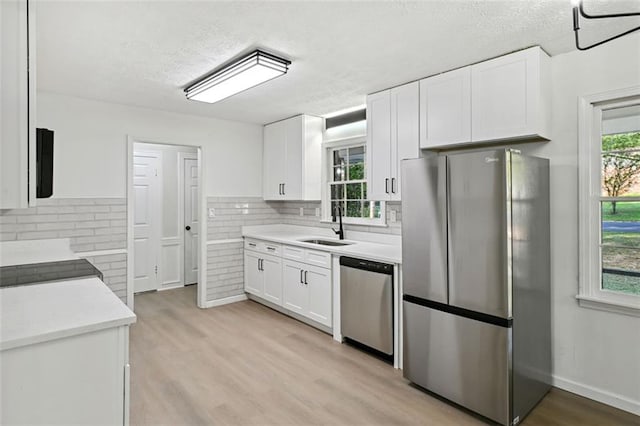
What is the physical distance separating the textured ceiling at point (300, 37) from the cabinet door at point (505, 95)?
100 millimetres

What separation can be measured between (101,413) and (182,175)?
190 inches

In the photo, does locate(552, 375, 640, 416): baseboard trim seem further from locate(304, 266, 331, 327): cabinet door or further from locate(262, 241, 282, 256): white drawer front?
locate(262, 241, 282, 256): white drawer front

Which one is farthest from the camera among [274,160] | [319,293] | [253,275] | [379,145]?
[274,160]

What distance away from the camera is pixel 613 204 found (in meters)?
2.54

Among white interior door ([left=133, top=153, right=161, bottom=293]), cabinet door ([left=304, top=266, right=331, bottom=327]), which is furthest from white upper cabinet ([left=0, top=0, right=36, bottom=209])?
white interior door ([left=133, top=153, right=161, bottom=293])

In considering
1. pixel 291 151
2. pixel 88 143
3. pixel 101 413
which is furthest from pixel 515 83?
pixel 88 143

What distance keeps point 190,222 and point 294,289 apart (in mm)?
2703

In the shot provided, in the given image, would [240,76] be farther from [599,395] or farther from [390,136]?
[599,395]

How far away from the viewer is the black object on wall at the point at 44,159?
→ 2.08m

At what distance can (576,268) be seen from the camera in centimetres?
263

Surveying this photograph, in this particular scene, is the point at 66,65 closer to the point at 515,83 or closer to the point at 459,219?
the point at 459,219

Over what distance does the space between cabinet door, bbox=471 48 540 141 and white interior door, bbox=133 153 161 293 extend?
15.3 feet

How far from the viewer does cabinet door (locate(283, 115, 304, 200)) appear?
455 cm

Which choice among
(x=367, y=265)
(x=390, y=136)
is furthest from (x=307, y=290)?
(x=390, y=136)
